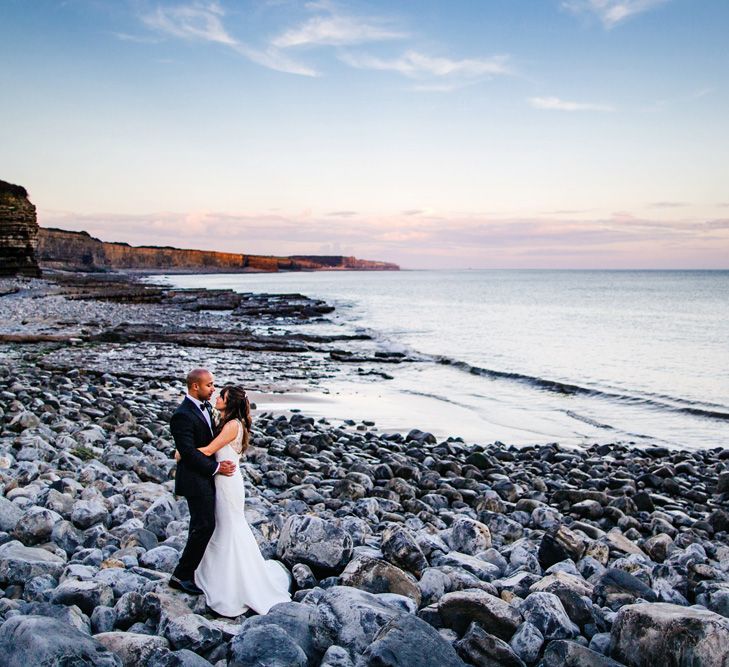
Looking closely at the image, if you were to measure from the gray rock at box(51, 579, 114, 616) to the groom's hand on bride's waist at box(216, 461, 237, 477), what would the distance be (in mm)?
1086

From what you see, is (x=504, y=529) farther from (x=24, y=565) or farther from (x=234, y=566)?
(x=24, y=565)

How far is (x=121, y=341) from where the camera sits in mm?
26156

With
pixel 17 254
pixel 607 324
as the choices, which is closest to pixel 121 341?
pixel 607 324

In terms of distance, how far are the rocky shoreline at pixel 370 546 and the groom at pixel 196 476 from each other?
201 mm

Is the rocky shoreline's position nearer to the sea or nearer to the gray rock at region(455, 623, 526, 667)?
the gray rock at region(455, 623, 526, 667)

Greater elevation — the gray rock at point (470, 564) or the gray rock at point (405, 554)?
the gray rock at point (405, 554)

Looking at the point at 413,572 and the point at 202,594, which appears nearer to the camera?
the point at 202,594

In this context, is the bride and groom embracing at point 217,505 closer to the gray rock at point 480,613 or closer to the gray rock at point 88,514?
the gray rock at point 480,613

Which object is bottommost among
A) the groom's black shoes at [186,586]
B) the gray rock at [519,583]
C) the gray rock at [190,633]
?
the gray rock at [519,583]

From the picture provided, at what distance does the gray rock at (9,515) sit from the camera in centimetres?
597

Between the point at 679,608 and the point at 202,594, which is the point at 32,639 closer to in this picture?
the point at 202,594

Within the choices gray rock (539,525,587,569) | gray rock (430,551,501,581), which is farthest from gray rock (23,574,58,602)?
gray rock (539,525,587,569)

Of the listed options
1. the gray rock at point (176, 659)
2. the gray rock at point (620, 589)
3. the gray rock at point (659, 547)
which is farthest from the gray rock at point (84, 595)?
the gray rock at point (659, 547)

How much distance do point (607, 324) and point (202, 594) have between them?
152 feet
